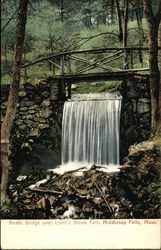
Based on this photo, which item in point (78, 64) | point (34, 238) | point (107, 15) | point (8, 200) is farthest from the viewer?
point (78, 64)

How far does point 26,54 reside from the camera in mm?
4266

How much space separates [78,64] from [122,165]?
5.77 feet

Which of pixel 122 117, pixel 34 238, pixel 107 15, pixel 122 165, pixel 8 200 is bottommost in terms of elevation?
pixel 34 238

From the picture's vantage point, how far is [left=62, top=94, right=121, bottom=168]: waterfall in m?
4.44

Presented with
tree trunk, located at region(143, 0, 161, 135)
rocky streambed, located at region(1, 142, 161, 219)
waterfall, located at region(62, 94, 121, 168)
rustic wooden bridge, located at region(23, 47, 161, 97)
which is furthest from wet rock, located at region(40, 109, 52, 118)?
A: tree trunk, located at region(143, 0, 161, 135)

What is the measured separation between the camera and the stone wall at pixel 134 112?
14.1 feet

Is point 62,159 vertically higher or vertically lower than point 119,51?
lower

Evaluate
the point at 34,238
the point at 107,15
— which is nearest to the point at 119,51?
the point at 107,15

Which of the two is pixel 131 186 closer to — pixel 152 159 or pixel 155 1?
pixel 152 159

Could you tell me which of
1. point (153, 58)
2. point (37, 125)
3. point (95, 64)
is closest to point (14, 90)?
point (37, 125)

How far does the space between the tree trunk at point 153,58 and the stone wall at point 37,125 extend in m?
1.56

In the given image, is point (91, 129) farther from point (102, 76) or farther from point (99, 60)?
point (99, 60)

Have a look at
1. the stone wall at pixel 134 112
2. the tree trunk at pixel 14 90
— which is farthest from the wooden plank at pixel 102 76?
the tree trunk at pixel 14 90

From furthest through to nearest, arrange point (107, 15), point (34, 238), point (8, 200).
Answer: point (107, 15) < point (8, 200) < point (34, 238)
